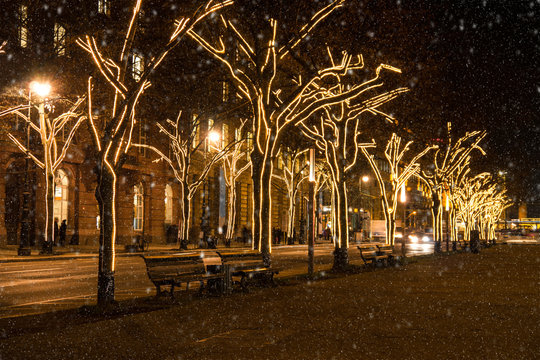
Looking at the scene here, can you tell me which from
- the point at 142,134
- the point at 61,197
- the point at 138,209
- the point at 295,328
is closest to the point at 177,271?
the point at 295,328

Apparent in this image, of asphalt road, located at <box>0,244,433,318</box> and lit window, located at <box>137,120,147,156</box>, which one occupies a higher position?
lit window, located at <box>137,120,147,156</box>

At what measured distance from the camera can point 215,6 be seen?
Result: 1298 cm

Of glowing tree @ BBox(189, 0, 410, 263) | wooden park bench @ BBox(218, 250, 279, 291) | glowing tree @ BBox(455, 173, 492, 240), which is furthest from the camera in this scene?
glowing tree @ BBox(455, 173, 492, 240)

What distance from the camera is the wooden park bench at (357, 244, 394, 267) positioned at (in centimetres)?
2377

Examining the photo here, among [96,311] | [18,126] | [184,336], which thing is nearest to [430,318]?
[184,336]

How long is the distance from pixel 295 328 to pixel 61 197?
32183 mm

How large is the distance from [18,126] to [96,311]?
26143mm

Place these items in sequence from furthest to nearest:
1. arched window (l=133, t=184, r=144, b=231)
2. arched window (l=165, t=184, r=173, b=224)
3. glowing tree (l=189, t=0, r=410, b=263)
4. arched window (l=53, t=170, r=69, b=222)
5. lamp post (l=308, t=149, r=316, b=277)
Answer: arched window (l=165, t=184, r=173, b=224) < arched window (l=133, t=184, r=144, b=231) < arched window (l=53, t=170, r=69, b=222) < lamp post (l=308, t=149, r=316, b=277) < glowing tree (l=189, t=0, r=410, b=263)

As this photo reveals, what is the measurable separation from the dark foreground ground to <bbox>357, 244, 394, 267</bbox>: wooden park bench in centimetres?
970

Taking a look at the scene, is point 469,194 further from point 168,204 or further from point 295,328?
point 295,328

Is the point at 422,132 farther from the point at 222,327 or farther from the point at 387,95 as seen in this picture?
the point at 222,327

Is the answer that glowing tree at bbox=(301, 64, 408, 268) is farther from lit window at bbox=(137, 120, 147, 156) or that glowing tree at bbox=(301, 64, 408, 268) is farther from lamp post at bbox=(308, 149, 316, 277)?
lit window at bbox=(137, 120, 147, 156)

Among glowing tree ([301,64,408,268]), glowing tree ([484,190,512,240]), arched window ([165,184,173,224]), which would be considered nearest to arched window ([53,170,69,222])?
arched window ([165,184,173,224])

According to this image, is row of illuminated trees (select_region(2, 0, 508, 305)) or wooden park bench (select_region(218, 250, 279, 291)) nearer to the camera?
row of illuminated trees (select_region(2, 0, 508, 305))
